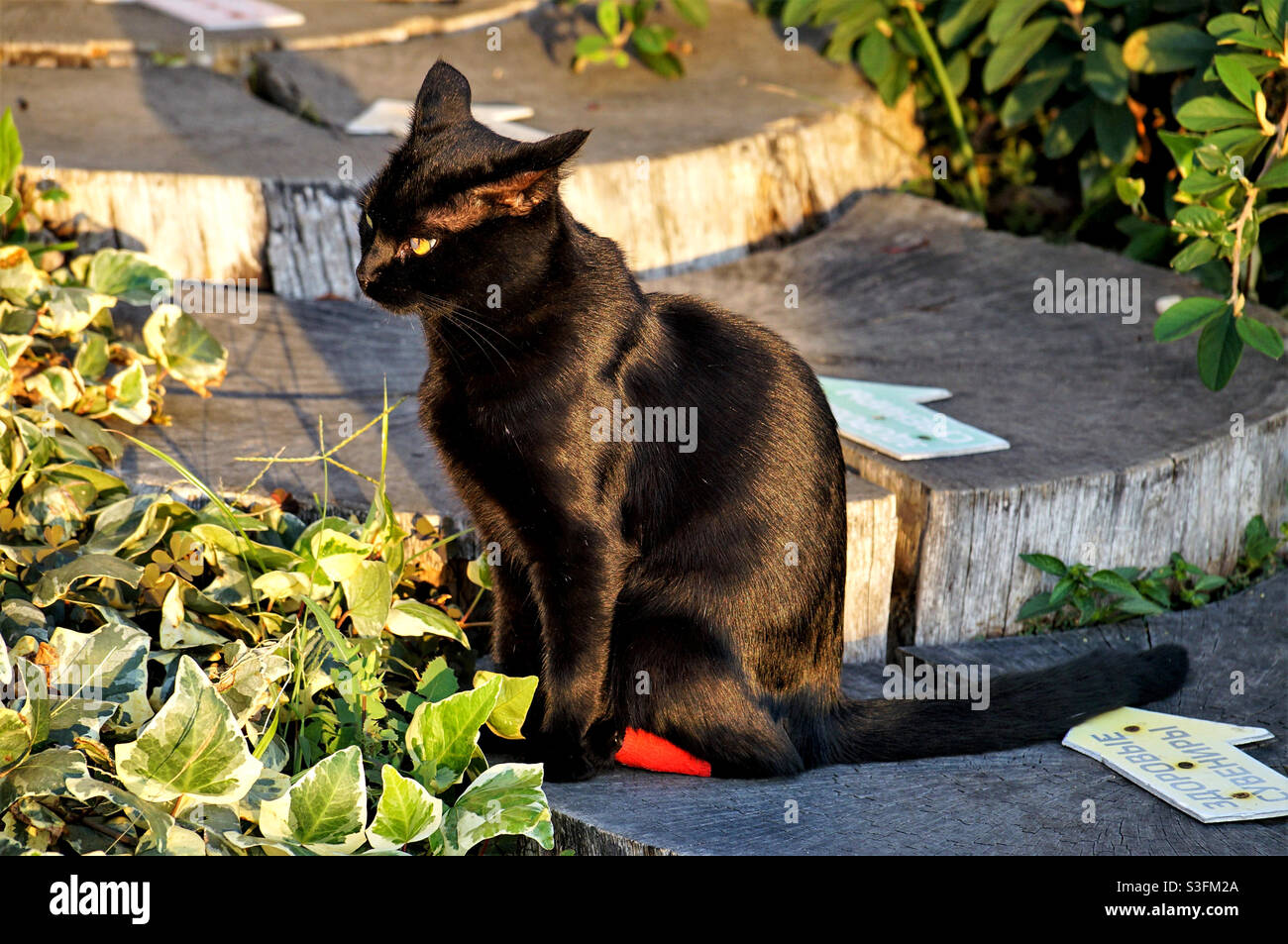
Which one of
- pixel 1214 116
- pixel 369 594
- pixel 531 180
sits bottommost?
pixel 369 594

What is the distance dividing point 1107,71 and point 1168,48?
24 centimetres

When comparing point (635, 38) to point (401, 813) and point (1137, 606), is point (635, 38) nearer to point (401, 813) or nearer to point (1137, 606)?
point (1137, 606)

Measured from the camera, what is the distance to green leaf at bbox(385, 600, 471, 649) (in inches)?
84.5

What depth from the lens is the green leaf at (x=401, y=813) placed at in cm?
173

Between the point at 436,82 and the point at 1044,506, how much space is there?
132cm

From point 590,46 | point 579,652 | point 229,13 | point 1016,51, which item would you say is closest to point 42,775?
point 579,652

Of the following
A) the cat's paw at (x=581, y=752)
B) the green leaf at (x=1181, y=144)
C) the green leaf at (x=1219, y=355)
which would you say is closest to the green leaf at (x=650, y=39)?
the green leaf at (x=1181, y=144)

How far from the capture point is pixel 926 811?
1.88 meters

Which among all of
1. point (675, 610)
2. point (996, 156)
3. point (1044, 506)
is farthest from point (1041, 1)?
point (675, 610)

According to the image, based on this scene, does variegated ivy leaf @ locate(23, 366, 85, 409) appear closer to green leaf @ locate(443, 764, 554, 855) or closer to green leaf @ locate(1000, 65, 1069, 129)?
green leaf @ locate(443, 764, 554, 855)

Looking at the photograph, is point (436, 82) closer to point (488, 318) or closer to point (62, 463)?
point (488, 318)

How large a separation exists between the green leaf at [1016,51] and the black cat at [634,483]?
1.61 meters

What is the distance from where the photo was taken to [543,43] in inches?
161

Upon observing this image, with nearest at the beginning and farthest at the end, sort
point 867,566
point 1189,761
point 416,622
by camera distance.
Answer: point 1189,761 → point 416,622 → point 867,566
